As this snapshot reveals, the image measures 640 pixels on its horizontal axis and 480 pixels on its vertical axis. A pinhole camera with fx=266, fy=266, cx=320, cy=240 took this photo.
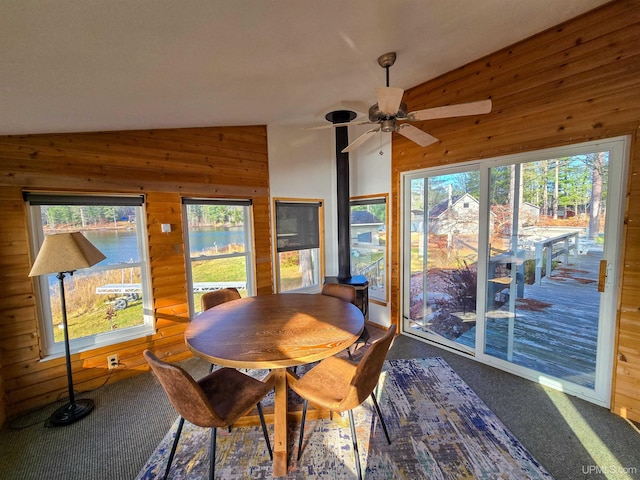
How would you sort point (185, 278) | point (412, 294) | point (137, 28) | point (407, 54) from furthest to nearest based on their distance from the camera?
→ 1. point (412, 294)
2. point (185, 278)
3. point (407, 54)
4. point (137, 28)

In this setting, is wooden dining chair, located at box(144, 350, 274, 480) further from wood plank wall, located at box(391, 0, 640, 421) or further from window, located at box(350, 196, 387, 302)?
wood plank wall, located at box(391, 0, 640, 421)

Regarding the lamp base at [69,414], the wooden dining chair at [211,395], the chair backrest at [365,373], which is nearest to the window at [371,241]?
→ the chair backrest at [365,373]

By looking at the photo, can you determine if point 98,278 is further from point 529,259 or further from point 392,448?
point 529,259

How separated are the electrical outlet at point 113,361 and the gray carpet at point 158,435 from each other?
190 mm

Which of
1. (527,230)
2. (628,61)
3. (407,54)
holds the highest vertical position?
(407,54)

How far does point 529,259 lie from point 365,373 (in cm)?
207

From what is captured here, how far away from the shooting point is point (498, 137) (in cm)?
253

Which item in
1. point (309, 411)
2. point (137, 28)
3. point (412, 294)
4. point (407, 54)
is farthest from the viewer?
point (412, 294)

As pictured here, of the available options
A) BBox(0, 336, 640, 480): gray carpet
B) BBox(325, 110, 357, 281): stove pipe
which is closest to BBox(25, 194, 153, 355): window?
BBox(0, 336, 640, 480): gray carpet

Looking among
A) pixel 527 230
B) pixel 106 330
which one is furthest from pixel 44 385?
pixel 527 230

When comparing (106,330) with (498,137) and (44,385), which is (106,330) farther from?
(498,137)

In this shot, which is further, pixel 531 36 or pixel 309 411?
pixel 531 36

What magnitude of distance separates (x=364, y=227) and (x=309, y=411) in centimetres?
259

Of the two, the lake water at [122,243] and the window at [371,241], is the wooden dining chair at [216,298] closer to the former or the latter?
the lake water at [122,243]
